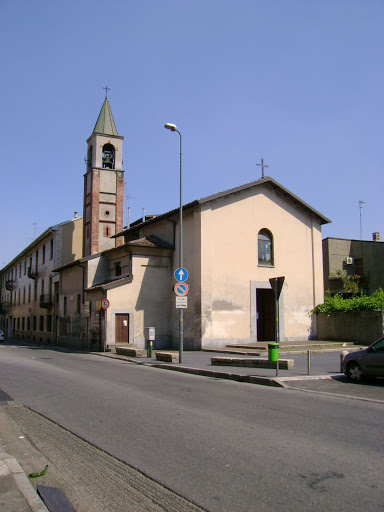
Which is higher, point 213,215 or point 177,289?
point 213,215

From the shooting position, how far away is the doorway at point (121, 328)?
24.7m

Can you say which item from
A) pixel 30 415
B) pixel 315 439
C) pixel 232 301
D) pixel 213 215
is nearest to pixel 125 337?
pixel 232 301

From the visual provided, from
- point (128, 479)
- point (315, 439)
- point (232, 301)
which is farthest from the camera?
point (232, 301)

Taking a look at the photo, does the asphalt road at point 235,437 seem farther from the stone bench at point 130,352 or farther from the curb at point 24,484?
the stone bench at point 130,352

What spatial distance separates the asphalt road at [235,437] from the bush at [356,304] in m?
15.0

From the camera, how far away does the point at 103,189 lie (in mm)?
35281

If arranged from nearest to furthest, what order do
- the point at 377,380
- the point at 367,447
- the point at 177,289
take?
1. the point at 367,447
2. the point at 377,380
3. the point at 177,289

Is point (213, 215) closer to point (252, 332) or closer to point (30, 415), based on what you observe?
point (252, 332)

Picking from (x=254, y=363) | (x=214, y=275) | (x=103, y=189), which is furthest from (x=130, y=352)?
(x=103, y=189)

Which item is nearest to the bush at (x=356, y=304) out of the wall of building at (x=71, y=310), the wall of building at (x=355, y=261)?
the wall of building at (x=355, y=261)

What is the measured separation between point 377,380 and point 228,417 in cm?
645

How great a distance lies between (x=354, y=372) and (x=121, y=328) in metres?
15.2

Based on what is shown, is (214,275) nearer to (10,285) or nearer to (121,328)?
(121,328)

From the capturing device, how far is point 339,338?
25844 mm
